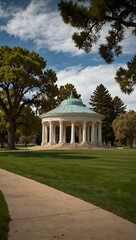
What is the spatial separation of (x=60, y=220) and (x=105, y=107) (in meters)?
81.9

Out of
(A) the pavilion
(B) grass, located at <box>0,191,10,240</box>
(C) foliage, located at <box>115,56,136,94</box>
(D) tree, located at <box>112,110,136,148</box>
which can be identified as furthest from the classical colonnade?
(B) grass, located at <box>0,191,10,240</box>

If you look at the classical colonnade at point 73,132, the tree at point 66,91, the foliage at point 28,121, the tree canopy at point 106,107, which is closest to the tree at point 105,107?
the tree canopy at point 106,107

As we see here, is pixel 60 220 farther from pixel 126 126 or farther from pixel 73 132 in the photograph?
pixel 126 126

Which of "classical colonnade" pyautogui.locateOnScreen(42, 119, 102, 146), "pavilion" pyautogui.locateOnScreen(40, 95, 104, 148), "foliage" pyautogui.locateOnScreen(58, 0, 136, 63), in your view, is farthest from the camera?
"classical colonnade" pyautogui.locateOnScreen(42, 119, 102, 146)

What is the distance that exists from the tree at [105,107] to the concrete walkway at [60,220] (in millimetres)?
76028

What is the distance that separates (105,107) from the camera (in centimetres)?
8731

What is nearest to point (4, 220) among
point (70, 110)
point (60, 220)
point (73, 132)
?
point (60, 220)

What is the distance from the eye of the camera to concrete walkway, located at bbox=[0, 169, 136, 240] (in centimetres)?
532

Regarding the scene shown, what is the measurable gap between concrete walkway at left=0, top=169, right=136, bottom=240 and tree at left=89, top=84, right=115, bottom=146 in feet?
249

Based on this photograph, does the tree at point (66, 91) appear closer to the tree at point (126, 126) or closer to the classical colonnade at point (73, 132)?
the tree at point (126, 126)

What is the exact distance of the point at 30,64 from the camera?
4050cm

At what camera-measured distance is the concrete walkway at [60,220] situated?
5319 millimetres

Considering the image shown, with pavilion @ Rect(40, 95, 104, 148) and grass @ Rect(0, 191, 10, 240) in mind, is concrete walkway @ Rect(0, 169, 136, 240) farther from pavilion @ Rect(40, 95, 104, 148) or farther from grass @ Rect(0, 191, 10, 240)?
pavilion @ Rect(40, 95, 104, 148)

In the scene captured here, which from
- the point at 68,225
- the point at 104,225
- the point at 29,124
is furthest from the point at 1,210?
the point at 29,124
